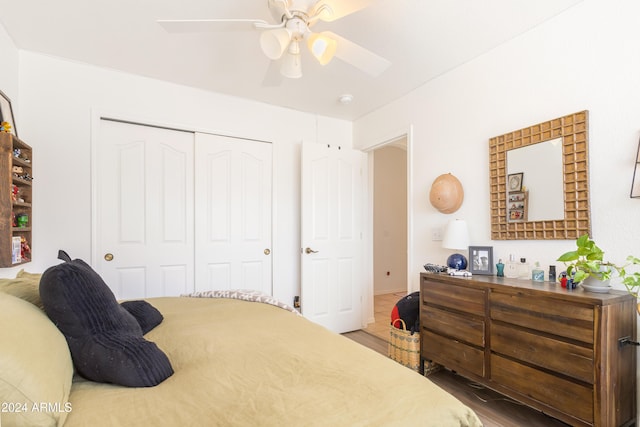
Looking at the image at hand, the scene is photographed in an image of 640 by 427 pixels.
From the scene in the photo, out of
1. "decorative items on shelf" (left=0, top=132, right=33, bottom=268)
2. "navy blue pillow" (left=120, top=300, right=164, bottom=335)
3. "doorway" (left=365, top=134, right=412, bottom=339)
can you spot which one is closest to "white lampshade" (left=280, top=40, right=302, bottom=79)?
"navy blue pillow" (left=120, top=300, right=164, bottom=335)

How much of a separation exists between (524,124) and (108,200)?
332cm

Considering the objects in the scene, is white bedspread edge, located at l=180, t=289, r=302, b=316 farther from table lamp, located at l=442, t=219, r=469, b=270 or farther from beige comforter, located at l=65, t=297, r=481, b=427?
table lamp, located at l=442, t=219, r=469, b=270

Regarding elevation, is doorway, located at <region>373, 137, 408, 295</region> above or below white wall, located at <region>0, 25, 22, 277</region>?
below

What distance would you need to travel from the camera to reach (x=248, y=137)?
327cm

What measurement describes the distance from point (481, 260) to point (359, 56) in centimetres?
167

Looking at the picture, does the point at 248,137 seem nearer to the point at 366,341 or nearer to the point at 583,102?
the point at 366,341

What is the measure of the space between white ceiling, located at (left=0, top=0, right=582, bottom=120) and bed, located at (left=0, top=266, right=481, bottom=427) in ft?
5.27

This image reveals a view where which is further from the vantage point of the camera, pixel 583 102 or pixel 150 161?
pixel 150 161

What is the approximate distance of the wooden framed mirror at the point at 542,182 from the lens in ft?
6.03

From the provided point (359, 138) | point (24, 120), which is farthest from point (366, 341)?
point (24, 120)

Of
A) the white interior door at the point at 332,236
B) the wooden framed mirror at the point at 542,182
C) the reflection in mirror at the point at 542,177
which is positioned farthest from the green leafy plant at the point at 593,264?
the white interior door at the point at 332,236

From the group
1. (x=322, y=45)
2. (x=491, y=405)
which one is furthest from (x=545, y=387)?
(x=322, y=45)

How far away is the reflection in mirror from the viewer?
194cm

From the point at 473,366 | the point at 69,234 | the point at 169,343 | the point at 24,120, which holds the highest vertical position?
the point at 24,120
